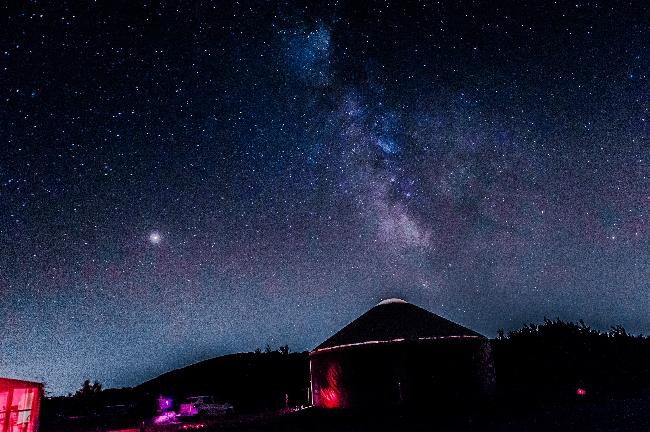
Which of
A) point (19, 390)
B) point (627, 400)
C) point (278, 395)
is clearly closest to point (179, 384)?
point (278, 395)

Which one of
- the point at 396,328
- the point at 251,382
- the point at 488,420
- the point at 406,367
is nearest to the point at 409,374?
the point at 406,367

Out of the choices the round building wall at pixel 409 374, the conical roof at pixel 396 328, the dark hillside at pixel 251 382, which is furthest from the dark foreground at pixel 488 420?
the dark hillside at pixel 251 382

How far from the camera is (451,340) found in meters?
18.3

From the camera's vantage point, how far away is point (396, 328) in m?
19.2

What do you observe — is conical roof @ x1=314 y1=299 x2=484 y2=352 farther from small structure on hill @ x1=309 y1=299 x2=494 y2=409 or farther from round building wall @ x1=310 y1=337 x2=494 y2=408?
round building wall @ x1=310 y1=337 x2=494 y2=408

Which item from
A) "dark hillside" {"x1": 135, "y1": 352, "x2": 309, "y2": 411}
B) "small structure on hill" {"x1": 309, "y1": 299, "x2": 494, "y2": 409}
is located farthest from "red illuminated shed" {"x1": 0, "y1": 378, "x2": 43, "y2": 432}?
"dark hillside" {"x1": 135, "y1": 352, "x2": 309, "y2": 411}

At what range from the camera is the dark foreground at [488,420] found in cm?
1236

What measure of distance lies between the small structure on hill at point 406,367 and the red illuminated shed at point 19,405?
34.7ft

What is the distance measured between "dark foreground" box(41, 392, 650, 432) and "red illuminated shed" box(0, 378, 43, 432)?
5177mm

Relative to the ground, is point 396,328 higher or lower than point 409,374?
higher

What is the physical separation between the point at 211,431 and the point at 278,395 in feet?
47.6

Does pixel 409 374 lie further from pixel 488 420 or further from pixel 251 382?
pixel 251 382

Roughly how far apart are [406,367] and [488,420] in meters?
4.32

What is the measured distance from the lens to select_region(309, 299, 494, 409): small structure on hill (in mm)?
17688
